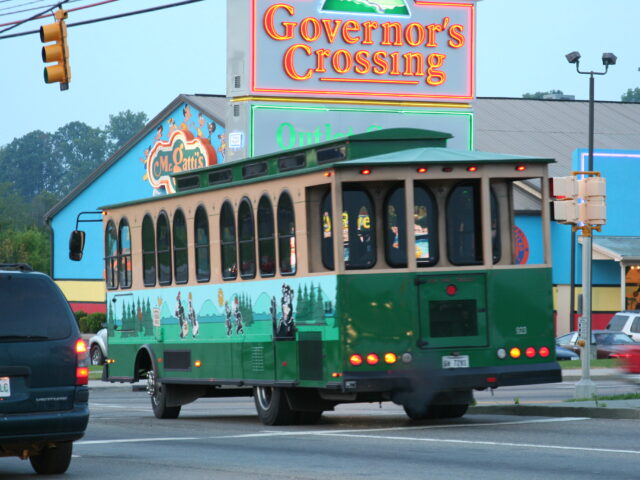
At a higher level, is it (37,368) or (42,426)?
(37,368)

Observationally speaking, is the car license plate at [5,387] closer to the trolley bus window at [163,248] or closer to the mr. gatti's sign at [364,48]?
the trolley bus window at [163,248]

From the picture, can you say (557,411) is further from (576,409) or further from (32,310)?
(32,310)

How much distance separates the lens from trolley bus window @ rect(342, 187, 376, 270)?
56.5ft

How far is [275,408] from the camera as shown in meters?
18.3

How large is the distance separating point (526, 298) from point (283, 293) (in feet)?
10.2

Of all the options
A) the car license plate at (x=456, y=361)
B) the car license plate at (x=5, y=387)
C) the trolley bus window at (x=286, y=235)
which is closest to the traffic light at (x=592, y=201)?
the car license plate at (x=456, y=361)

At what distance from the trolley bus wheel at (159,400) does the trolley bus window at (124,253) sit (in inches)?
70.5

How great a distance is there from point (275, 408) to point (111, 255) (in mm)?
5907

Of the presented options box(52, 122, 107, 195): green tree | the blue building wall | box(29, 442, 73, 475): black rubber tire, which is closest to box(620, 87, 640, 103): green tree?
box(52, 122, 107, 195): green tree

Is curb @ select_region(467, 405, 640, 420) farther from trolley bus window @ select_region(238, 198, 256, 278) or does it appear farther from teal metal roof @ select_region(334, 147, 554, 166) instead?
trolley bus window @ select_region(238, 198, 256, 278)

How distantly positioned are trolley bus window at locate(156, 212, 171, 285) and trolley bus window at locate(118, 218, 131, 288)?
118 centimetres

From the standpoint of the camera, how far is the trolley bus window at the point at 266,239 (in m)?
18.4

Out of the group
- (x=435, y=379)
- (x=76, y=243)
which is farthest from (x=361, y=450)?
(x=76, y=243)

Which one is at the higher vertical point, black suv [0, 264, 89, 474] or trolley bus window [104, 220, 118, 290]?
trolley bus window [104, 220, 118, 290]
